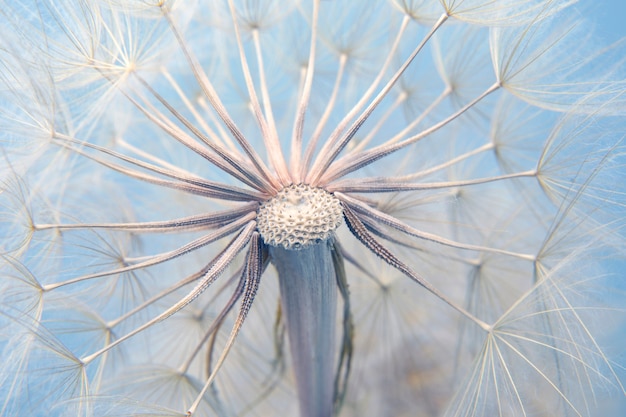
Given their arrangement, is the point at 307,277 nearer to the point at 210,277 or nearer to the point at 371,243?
the point at 371,243

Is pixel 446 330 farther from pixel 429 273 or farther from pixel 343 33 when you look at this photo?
pixel 343 33

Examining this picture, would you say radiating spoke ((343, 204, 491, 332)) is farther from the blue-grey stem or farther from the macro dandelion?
the blue-grey stem

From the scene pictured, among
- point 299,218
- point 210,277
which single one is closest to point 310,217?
point 299,218

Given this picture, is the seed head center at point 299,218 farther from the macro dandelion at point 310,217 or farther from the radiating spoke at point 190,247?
the radiating spoke at point 190,247

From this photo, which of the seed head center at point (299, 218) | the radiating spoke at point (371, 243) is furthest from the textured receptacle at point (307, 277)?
the radiating spoke at point (371, 243)

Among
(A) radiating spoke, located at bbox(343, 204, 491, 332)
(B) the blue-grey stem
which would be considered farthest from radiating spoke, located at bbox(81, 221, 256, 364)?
(A) radiating spoke, located at bbox(343, 204, 491, 332)

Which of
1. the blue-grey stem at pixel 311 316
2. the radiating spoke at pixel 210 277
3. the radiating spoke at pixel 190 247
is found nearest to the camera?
the radiating spoke at pixel 210 277

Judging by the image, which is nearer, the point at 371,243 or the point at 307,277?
the point at 371,243
